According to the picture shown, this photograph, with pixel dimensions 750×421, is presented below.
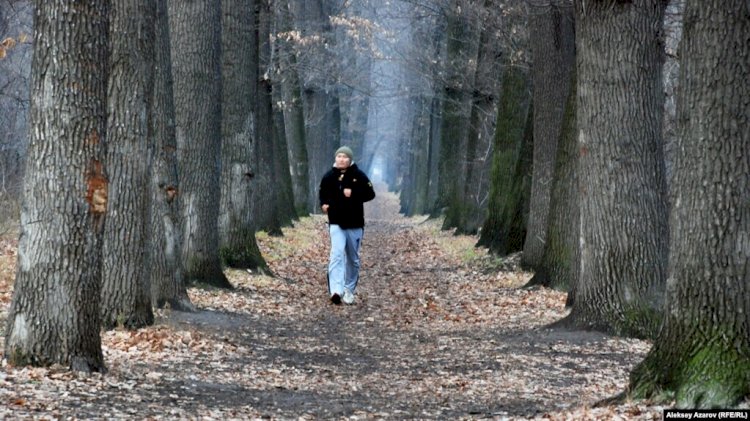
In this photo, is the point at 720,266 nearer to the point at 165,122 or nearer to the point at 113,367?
the point at 113,367

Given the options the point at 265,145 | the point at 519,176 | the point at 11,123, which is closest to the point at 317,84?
the point at 265,145

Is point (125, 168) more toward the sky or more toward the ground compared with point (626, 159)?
more toward the ground

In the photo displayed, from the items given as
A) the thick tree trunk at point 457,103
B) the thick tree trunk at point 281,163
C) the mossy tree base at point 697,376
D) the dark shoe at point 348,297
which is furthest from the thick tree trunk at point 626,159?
the thick tree trunk at point 281,163

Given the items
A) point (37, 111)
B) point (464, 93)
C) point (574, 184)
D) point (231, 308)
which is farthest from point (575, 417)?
point (464, 93)

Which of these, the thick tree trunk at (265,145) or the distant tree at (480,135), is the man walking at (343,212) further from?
the distant tree at (480,135)

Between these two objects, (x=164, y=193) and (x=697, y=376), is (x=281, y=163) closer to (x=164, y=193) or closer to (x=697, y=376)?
(x=164, y=193)

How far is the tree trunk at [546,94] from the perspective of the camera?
57.7 feet

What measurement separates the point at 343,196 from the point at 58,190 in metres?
7.86

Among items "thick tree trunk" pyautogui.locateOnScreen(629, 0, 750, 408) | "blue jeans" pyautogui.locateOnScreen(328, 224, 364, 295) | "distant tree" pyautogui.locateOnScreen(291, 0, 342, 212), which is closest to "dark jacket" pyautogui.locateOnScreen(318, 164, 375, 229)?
"blue jeans" pyautogui.locateOnScreen(328, 224, 364, 295)

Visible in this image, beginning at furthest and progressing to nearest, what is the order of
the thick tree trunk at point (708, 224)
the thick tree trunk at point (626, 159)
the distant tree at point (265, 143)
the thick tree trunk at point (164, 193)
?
1. the distant tree at point (265, 143)
2. the thick tree trunk at point (164, 193)
3. the thick tree trunk at point (626, 159)
4. the thick tree trunk at point (708, 224)

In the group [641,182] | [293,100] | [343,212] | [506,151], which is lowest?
[343,212]

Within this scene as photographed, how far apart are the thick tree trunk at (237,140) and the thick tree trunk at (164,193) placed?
547 cm

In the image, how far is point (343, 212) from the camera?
15484 millimetres

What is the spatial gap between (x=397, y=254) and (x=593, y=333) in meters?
14.8
